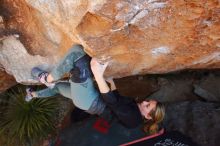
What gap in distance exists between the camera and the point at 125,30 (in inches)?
155

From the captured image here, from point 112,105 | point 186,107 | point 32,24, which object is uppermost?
point 32,24

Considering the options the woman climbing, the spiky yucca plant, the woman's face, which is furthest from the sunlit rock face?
the spiky yucca plant

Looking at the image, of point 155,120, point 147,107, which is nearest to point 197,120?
point 155,120

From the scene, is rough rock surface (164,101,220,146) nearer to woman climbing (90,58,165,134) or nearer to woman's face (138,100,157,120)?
woman climbing (90,58,165,134)

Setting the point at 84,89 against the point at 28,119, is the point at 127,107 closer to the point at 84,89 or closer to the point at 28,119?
the point at 84,89

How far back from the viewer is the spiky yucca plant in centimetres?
640

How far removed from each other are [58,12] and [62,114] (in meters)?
2.94

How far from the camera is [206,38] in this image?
4.18 meters

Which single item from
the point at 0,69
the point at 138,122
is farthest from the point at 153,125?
the point at 0,69

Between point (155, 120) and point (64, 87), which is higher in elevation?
point (64, 87)

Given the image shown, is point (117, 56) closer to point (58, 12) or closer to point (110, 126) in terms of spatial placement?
point (58, 12)

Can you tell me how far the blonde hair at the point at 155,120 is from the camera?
4594 millimetres

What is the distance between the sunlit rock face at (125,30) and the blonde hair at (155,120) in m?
0.47

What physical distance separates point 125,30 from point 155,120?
1.17m
